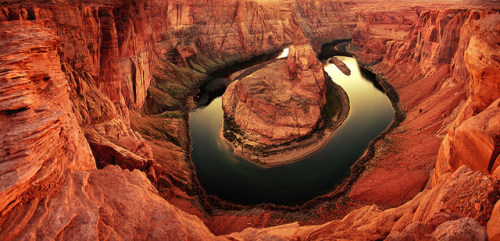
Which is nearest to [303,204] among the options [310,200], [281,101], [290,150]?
[310,200]

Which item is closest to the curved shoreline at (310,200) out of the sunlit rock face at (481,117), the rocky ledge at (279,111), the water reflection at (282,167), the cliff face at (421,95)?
the water reflection at (282,167)

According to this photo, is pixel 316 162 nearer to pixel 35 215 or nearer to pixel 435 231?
pixel 435 231

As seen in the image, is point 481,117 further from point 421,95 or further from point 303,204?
point 421,95

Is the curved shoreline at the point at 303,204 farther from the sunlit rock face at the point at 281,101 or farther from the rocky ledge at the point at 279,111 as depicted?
the sunlit rock face at the point at 281,101

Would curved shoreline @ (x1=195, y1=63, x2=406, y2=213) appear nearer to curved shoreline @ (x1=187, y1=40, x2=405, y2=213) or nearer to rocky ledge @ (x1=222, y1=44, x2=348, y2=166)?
curved shoreline @ (x1=187, y1=40, x2=405, y2=213)

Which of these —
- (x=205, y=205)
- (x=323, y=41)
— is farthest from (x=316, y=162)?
(x=323, y=41)

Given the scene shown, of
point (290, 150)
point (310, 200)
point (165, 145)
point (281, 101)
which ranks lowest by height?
point (310, 200)

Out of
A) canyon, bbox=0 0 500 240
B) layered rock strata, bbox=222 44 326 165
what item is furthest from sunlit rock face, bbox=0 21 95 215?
layered rock strata, bbox=222 44 326 165
